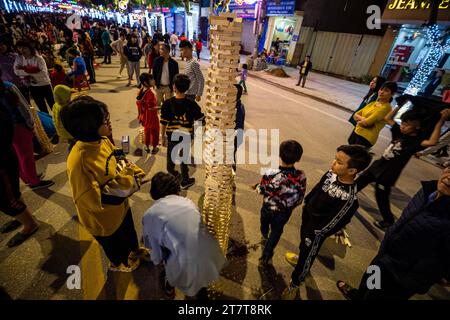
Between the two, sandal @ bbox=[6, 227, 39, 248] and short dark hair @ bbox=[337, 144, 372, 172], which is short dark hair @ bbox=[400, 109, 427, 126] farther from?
sandal @ bbox=[6, 227, 39, 248]

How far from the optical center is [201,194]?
3.89 m

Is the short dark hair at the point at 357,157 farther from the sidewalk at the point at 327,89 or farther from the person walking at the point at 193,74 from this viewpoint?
the sidewalk at the point at 327,89

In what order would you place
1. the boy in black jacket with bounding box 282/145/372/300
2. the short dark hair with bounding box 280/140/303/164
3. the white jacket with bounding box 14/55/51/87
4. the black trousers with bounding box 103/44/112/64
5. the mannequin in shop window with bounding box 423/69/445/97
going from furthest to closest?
1. the black trousers with bounding box 103/44/112/64
2. the mannequin in shop window with bounding box 423/69/445/97
3. the white jacket with bounding box 14/55/51/87
4. the short dark hair with bounding box 280/140/303/164
5. the boy in black jacket with bounding box 282/145/372/300

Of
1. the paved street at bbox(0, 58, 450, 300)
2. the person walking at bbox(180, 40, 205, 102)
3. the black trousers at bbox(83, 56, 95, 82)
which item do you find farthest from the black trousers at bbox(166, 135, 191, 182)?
the black trousers at bbox(83, 56, 95, 82)

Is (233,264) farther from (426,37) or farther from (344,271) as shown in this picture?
(426,37)

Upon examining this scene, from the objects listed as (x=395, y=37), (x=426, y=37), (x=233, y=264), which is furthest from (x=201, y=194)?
(x=395, y=37)

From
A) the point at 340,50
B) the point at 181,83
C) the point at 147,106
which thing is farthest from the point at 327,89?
the point at 181,83

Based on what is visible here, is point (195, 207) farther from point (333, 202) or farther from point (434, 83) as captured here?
point (434, 83)

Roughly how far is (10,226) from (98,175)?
2223 mm

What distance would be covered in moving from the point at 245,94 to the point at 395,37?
10.4 meters

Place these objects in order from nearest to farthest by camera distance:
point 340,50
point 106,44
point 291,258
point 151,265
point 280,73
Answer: point 151,265 → point 291,258 → point 106,44 → point 280,73 → point 340,50

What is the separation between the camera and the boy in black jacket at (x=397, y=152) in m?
3.02

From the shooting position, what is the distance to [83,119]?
1.67 meters

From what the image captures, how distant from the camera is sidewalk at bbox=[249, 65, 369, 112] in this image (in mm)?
10469
